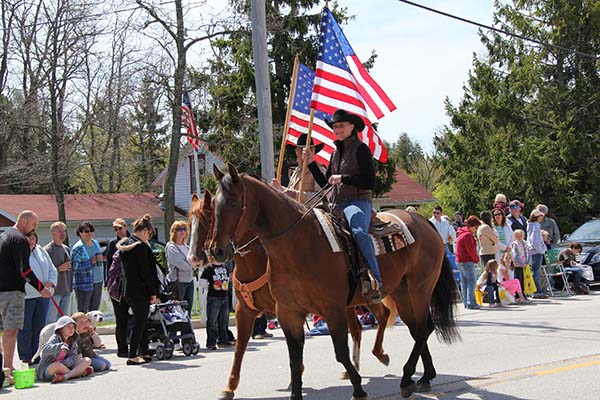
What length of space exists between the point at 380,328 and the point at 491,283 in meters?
8.75

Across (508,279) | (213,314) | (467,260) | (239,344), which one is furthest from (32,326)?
(508,279)

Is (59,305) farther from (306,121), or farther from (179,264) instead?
(306,121)

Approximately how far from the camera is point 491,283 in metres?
17.2

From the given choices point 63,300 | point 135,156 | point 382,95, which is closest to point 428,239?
point 382,95

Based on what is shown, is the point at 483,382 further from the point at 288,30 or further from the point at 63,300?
the point at 288,30

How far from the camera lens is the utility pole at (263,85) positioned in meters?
13.3

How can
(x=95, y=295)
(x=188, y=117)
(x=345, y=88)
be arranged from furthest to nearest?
(x=188, y=117) → (x=95, y=295) → (x=345, y=88)

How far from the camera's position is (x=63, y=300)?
12.2 metres

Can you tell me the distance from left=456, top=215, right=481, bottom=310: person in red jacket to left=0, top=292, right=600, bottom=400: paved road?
3.54m

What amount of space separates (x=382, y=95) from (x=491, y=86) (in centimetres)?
2457

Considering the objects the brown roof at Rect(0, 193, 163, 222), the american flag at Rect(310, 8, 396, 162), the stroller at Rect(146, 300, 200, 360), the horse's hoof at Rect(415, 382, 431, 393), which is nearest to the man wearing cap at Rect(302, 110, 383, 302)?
the horse's hoof at Rect(415, 382, 431, 393)

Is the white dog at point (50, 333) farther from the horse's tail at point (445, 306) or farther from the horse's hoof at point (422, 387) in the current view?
the horse's hoof at point (422, 387)

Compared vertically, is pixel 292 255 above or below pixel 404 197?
below

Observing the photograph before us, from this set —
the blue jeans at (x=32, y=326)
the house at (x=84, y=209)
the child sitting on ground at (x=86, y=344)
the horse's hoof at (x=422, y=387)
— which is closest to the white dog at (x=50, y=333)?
the child sitting on ground at (x=86, y=344)
